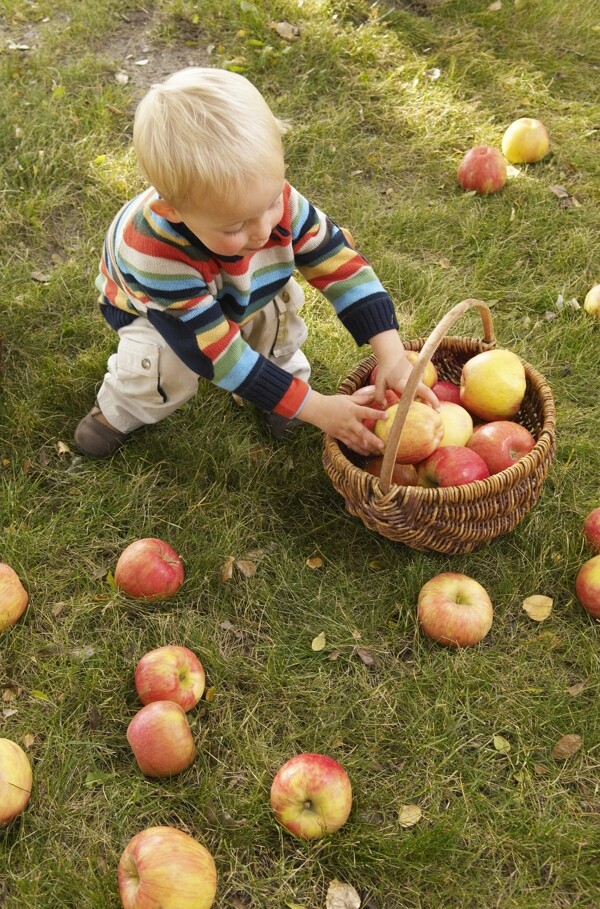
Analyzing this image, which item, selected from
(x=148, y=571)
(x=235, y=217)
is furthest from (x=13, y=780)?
(x=235, y=217)

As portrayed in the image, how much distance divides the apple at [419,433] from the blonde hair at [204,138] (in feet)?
2.90

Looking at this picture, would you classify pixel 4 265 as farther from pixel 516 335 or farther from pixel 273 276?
pixel 516 335

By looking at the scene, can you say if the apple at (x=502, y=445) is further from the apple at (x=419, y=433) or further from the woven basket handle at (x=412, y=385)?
the woven basket handle at (x=412, y=385)

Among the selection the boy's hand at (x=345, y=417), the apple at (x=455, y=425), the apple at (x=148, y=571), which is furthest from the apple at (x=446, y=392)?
the apple at (x=148, y=571)

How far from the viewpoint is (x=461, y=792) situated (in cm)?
234

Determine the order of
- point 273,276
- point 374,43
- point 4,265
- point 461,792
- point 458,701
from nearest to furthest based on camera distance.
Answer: point 461,792
point 458,701
point 273,276
point 4,265
point 374,43

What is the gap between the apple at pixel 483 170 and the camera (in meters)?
4.27

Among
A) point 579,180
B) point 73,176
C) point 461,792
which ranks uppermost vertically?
point 579,180

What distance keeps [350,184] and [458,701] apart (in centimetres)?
298

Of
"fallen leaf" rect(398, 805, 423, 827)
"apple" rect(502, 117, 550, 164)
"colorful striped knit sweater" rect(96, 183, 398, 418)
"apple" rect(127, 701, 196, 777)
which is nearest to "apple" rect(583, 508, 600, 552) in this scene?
"colorful striped knit sweater" rect(96, 183, 398, 418)

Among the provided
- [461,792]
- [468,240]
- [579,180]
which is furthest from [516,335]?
[461,792]

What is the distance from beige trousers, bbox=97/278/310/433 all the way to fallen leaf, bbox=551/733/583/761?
169cm

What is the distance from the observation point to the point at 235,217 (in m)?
2.22

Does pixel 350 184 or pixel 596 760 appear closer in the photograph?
pixel 596 760
